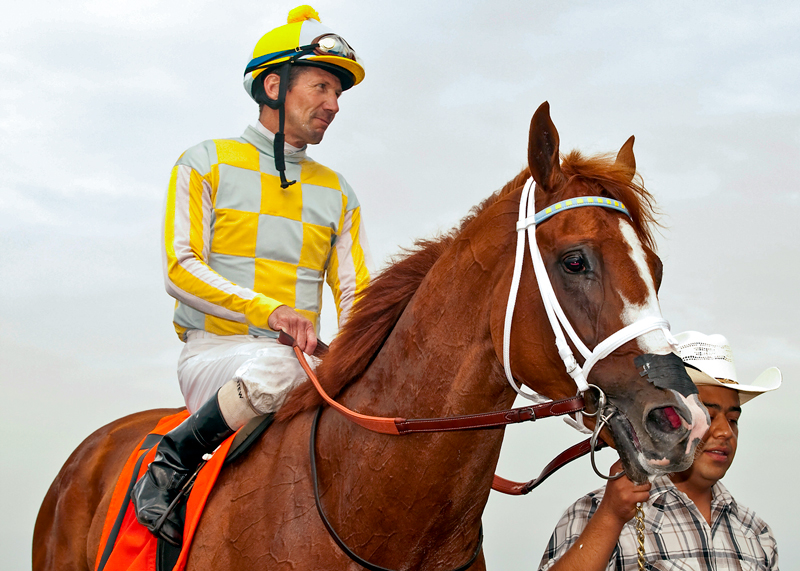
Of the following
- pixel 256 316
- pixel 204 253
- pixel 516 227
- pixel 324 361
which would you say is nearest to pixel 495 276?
pixel 516 227

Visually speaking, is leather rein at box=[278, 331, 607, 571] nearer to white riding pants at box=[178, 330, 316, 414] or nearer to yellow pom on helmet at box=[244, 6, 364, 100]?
white riding pants at box=[178, 330, 316, 414]

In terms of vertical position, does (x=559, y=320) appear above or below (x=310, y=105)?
below

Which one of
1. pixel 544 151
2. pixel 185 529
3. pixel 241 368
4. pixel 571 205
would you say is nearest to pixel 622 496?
pixel 571 205

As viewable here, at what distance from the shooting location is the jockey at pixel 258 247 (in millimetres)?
2818

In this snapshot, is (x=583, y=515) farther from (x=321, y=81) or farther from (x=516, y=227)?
(x=321, y=81)

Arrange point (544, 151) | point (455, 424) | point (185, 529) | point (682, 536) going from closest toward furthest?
point (455, 424)
point (544, 151)
point (185, 529)
point (682, 536)

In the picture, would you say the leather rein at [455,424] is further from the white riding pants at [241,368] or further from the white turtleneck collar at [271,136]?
the white turtleneck collar at [271,136]

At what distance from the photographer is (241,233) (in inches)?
130

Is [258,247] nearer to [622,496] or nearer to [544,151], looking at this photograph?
[544,151]

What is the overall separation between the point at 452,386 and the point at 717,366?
179 centimetres

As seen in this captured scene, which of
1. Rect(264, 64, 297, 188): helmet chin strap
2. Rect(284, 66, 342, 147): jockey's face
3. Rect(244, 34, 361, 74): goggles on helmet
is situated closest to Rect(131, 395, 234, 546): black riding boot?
Rect(264, 64, 297, 188): helmet chin strap

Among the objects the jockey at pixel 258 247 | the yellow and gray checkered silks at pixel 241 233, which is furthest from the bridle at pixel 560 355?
the yellow and gray checkered silks at pixel 241 233

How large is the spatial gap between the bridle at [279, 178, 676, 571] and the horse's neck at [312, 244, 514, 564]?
5 centimetres

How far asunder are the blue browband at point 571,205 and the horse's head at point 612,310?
0.5 inches
